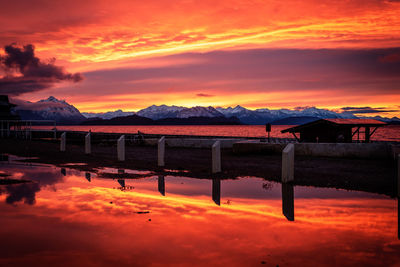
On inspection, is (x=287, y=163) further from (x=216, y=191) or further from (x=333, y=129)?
(x=333, y=129)

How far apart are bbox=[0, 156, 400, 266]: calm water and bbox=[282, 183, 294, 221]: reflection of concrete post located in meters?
0.02

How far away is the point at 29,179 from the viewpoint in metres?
12.5

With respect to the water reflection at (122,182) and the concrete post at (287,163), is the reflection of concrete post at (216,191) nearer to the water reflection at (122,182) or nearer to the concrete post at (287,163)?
the concrete post at (287,163)

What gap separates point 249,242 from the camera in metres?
6.14

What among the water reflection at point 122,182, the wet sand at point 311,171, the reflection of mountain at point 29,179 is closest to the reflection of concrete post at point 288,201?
the wet sand at point 311,171

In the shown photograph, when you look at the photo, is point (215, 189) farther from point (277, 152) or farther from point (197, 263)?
point (277, 152)

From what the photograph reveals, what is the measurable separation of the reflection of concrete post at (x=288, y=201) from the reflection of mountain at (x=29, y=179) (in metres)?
5.89

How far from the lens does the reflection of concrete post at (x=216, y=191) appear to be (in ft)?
32.0

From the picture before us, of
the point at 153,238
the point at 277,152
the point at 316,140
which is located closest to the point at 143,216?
the point at 153,238

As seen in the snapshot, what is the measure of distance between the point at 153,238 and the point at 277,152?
58.3ft

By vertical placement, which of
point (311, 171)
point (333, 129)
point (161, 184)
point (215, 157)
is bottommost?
point (311, 171)

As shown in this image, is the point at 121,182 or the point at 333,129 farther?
the point at 333,129

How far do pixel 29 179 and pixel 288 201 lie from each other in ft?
27.7

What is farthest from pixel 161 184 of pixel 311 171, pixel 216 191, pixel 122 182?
pixel 311 171
